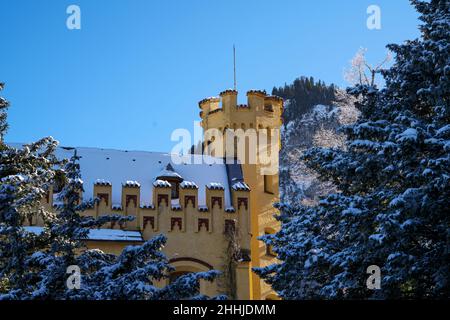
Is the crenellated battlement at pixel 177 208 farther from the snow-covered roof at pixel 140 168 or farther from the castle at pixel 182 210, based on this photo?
the snow-covered roof at pixel 140 168

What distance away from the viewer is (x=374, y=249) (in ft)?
44.3

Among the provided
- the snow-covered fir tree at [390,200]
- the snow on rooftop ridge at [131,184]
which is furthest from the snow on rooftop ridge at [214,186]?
the snow-covered fir tree at [390,200]

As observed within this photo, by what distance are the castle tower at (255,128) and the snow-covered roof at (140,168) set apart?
73.3 inches

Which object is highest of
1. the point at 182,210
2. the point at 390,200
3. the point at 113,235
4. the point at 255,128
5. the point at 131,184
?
the point at 255,128

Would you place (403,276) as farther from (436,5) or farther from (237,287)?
(237,287)

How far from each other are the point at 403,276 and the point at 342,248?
2298 mm

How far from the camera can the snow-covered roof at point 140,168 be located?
1031 inches

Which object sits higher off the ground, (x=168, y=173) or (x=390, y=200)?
(x=168, y=173)

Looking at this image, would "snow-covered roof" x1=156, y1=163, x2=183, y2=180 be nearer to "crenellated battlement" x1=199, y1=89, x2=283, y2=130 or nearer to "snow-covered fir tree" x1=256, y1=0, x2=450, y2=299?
"crenellated battlement" x1=199, y1=89, x2=283, y2=130

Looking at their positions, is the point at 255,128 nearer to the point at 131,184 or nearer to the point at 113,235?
the point at 131,184

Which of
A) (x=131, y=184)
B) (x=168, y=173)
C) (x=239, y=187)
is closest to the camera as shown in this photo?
(x=131, y=184)

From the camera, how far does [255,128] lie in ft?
101

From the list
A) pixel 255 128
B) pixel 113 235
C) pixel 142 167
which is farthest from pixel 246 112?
pixel 113 235

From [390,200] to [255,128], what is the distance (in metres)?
17.7
